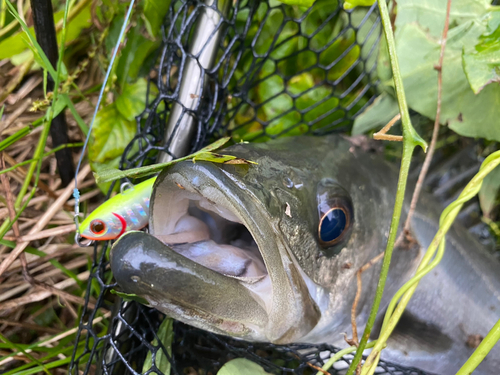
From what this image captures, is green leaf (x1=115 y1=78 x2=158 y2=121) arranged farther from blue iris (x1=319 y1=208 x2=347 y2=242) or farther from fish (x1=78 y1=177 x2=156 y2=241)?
blue iris (x1=319 y1=208 x2=347 y2=242)

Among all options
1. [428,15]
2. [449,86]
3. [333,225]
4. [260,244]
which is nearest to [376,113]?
[449,86]

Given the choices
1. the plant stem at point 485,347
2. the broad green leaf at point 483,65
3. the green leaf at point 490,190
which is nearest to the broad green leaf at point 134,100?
the broad green leaf at point 483,65

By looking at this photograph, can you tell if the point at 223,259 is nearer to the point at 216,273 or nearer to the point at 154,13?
the point at 216,273

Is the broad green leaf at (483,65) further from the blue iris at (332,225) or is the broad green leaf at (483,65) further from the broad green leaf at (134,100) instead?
the broad green leaf at (134,100)

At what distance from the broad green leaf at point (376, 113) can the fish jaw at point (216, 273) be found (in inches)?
28.9

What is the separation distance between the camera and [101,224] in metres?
1.01

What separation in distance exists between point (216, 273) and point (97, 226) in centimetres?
38

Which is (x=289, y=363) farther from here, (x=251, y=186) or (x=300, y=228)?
(x=251, y=186)

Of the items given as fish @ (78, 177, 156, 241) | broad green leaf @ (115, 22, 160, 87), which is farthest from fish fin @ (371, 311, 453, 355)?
broad green leaf @ (115, 22, 160, 87)

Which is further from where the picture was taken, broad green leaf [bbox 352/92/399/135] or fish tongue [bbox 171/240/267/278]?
broad green leaf [bbox 352/92/399/135]

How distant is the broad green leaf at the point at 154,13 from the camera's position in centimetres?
139

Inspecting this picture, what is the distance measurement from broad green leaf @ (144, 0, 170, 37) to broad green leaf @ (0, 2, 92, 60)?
0.39m

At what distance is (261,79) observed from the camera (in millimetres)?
1495

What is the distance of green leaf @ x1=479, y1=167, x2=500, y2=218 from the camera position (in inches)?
62.6
